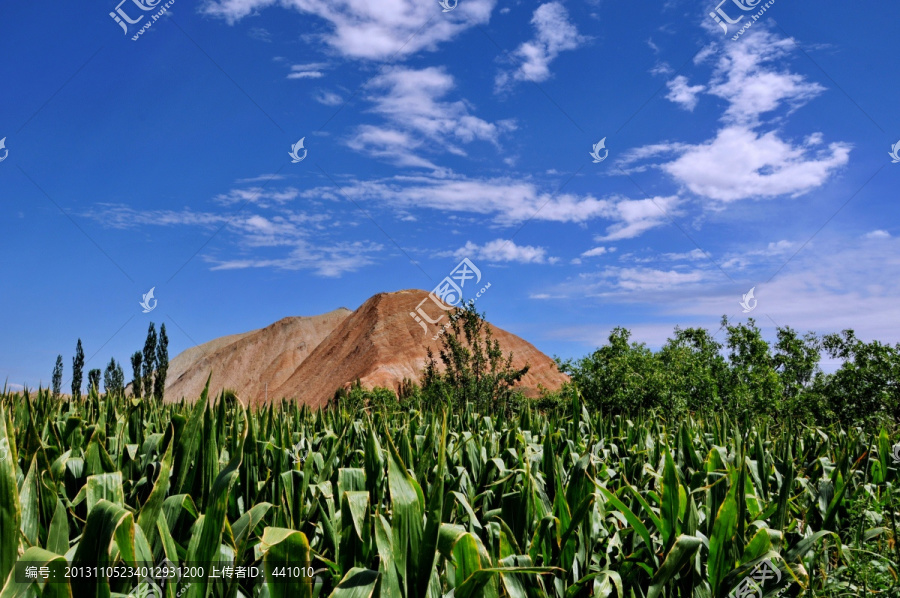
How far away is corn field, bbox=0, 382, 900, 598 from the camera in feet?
4.38

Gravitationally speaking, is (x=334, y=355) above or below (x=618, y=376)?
above

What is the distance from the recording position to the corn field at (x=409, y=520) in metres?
1.34

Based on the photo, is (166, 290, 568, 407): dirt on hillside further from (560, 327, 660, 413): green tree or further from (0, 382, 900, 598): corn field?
(0, 382, 900, 598): corn field

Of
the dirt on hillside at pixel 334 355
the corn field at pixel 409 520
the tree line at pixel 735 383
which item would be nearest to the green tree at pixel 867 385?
the tree line at pixel 735 383

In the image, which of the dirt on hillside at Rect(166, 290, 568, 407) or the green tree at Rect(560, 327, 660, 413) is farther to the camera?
the dirt on hillside at Rect(166, 290, 568, 407)

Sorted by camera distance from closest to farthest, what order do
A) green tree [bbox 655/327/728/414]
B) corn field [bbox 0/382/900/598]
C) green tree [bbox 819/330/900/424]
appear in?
corn field [bbox 0/382/900/598] → green tree [bbox 655/327/728/414] → green tree [bbox 819/330/900/424]

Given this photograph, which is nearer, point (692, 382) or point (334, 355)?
point (692, 382)

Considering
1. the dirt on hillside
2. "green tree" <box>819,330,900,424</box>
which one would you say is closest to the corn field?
"green tree" <box>819,330,900,424</box>

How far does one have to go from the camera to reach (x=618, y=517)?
2412mm

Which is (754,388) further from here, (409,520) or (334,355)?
(334,355)

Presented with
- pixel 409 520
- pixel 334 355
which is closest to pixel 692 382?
pixel 409 520

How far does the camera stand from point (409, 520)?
148cm

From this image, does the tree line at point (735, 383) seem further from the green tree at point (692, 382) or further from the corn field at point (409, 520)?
the corn field at point (409, 520)

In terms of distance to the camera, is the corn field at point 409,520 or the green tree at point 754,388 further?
the green tree at point 754,388
